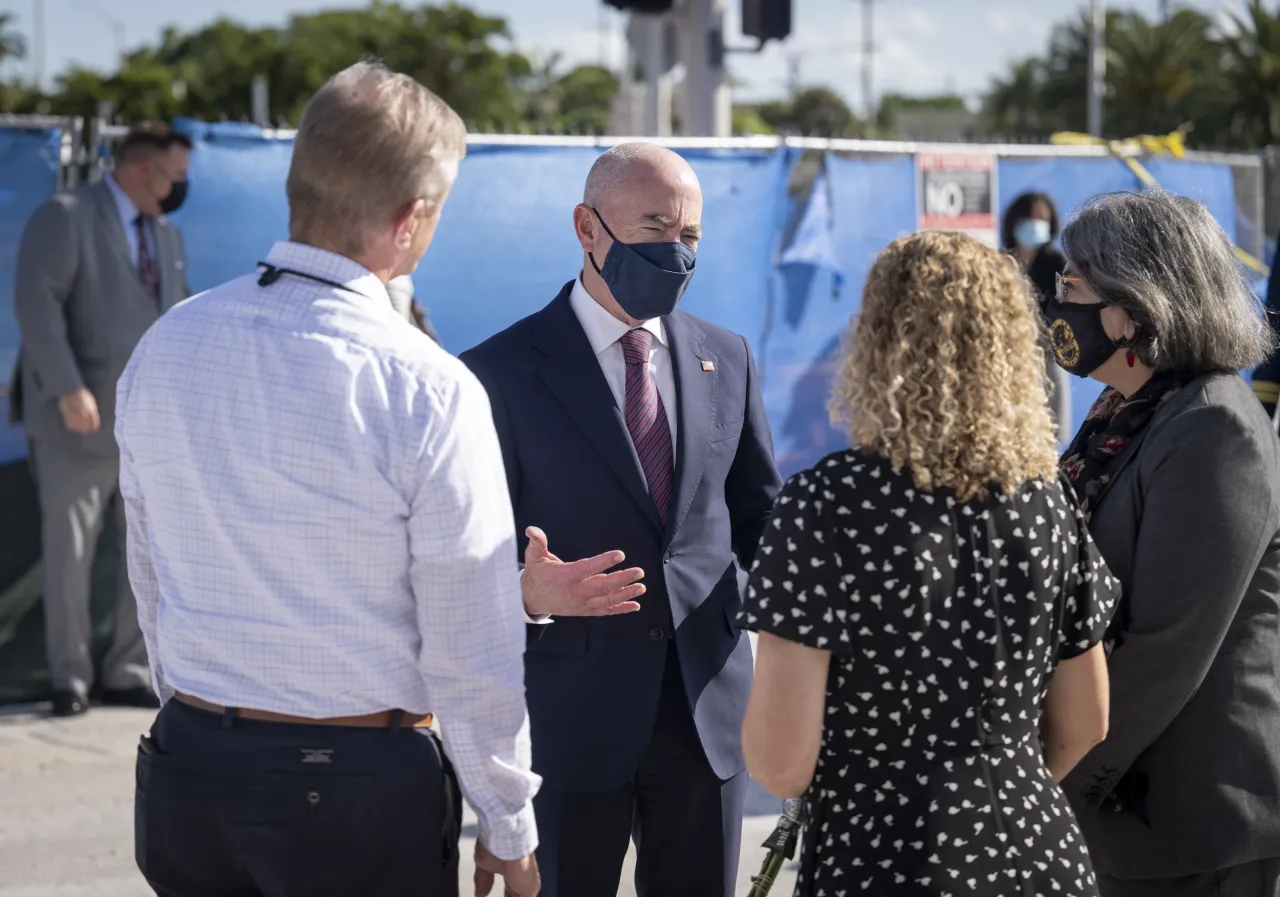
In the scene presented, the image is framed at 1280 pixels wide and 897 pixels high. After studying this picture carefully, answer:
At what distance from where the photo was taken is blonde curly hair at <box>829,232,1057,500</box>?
2.08 m

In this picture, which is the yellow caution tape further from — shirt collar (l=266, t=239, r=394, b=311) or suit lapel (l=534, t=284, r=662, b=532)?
shirt collar (l=266, t=239, r=394, b=311)

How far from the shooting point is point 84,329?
18.8ft

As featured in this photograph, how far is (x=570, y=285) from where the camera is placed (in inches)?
120

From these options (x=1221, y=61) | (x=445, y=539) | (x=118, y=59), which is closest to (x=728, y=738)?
(x=445, y=539)

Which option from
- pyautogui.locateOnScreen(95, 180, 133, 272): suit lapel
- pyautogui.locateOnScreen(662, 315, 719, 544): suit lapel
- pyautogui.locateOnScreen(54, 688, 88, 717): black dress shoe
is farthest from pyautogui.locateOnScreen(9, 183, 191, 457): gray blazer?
pyautogui.locateOnScreen(662, 315, 719, 544): suit lapel

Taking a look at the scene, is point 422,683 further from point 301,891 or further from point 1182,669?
point 1182,669

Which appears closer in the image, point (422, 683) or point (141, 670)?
point (422, 683)

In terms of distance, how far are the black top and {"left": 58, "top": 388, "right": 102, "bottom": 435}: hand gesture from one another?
423cm

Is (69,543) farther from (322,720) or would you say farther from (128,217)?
(322,720)

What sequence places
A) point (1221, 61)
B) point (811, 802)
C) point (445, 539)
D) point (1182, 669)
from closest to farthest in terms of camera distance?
point (445, 539)
point (811, 802)
point (1182, 669)
point (1221, 61)

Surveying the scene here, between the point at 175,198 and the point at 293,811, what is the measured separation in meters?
4.49

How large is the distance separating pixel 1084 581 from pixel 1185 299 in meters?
0.78

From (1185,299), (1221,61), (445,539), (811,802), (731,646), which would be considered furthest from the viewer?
(1221,61)

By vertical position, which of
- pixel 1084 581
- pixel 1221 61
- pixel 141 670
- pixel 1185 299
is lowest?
pixel 141 670
